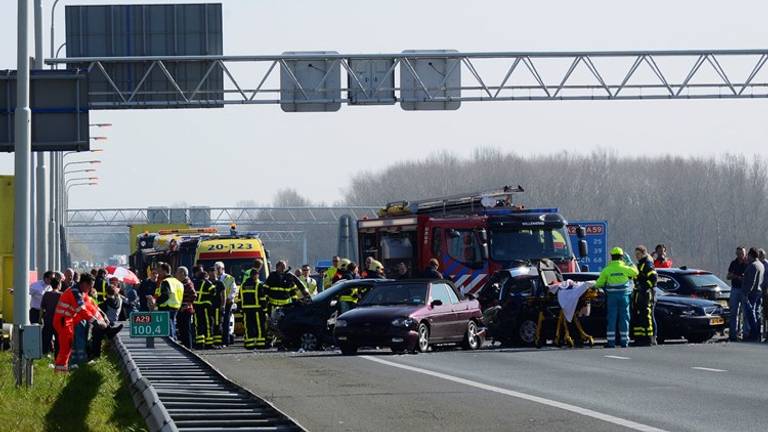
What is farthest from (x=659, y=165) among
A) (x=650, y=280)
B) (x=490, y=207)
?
(x=650, y=280)

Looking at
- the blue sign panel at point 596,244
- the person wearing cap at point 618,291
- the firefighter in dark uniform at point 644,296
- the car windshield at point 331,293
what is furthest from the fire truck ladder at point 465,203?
the person wearing cap at point 618,291

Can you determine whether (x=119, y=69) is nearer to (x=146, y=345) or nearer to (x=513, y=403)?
(x=146, y=345)

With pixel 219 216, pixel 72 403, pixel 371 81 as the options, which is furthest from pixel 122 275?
pixel 219 216

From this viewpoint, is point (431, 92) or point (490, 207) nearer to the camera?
point (490, 207)

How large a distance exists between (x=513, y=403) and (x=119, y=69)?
29.4 metres

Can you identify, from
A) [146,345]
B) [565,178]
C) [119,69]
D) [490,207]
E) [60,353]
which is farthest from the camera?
[565,178]

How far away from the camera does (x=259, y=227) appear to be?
170 m

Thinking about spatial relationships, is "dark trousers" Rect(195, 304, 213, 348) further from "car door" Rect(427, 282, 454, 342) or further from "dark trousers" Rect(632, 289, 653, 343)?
"dark trousers" Rect(632, 289, 653, 343)

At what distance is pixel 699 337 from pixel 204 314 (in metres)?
9.07

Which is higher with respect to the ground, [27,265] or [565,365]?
[27,265]

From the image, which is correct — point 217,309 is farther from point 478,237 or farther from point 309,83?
point 309,83

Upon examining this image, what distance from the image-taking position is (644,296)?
2692 cm

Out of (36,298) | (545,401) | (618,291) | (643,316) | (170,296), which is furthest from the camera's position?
(36,298)

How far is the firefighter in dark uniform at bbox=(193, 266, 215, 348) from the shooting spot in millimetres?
29578
